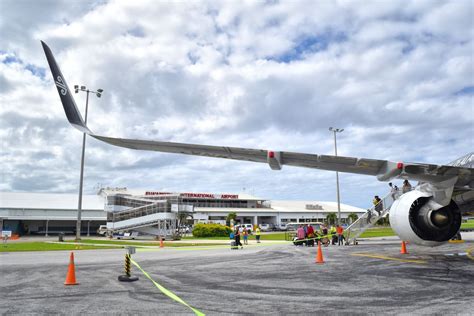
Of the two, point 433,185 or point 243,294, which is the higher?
point 433,185

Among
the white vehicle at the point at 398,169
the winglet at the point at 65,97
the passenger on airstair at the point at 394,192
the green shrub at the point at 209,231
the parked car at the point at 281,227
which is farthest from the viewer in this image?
the parked car at the point at 281,227

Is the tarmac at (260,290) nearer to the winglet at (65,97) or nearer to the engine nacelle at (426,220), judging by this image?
the engine nacelle at (426,220)

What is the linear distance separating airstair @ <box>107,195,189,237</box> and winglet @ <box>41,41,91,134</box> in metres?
37.5

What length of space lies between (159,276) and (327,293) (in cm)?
577

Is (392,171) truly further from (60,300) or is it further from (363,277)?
(60,300)

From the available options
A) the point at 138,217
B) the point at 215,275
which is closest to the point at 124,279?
the point at 215,275

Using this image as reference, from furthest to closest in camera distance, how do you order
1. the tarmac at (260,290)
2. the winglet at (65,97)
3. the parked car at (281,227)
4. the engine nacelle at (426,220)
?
the parked car at (281,227) < the engine nacelle at (426,220) < the winglet at (65,97) < the tarmac at (260,290)

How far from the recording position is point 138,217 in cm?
5369

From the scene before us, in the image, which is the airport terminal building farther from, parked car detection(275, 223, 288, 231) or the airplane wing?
the airplane wing

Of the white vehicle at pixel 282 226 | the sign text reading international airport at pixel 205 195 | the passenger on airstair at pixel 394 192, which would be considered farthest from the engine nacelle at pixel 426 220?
the white vehicle at pixel 282 226

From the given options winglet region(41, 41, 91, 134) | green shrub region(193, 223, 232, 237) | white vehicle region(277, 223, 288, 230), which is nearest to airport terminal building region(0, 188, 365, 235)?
white vehicle region(277, 223, 288, 230)

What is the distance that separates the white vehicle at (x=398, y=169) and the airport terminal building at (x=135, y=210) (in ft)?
128

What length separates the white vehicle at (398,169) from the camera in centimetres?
915

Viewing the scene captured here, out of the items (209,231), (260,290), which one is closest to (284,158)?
(260,290)
